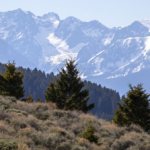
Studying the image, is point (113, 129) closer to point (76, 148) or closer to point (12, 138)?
point (76, 148)

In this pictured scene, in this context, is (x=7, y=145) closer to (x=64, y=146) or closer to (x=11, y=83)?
(x=64, y=146)

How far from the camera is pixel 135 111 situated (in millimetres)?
20125

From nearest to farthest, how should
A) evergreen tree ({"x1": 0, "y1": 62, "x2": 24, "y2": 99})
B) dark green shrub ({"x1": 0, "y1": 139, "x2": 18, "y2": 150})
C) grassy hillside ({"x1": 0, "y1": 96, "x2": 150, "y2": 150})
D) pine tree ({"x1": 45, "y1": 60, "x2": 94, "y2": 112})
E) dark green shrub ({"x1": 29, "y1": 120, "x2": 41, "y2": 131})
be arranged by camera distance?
dark green shrub ({"x1": 0, "y1": 139, "x2": 18, "y2": 150}), grassy hillside ({"x1": 0, "y1": 96, "x2": 150, "y2": 150}), dark green shrub ({"x1": 29, "y1": 120, "x2": 41, "y2": 131}), pine tree ({"x1": 45, "y1": 60, "x2": 94, "y2": 112}), evergreen tree ({"x1": 0, "y1": 62, "x2": 24, "y2": 99})

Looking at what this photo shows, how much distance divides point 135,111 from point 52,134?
457 inches

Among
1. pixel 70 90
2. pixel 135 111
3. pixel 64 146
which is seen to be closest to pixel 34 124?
pixel 64 146

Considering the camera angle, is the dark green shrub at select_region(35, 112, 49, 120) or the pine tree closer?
the dark green shrub at select_region(35, 112, 49, 120)

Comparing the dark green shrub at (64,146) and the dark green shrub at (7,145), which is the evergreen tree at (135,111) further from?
the dark green shrub at (7,145)

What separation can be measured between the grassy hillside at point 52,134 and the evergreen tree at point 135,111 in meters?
3.50

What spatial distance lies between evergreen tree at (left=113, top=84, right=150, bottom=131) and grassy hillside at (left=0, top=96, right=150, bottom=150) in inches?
138

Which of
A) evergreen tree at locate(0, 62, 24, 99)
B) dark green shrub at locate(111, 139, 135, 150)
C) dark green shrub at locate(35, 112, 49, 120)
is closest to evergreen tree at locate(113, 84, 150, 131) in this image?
dark green shrub at locate(111, 139, 135, 150)

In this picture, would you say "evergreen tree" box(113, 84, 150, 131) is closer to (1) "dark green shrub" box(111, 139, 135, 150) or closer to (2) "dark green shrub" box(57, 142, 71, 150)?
(1) "dark green shrub" box(111, 139, 135, 150)

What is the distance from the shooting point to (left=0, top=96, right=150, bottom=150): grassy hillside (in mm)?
9328

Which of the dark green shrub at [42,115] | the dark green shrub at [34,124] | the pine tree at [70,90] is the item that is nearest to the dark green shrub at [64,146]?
the dark green shrub at [34,124]

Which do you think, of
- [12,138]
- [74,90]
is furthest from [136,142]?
[74,90]
